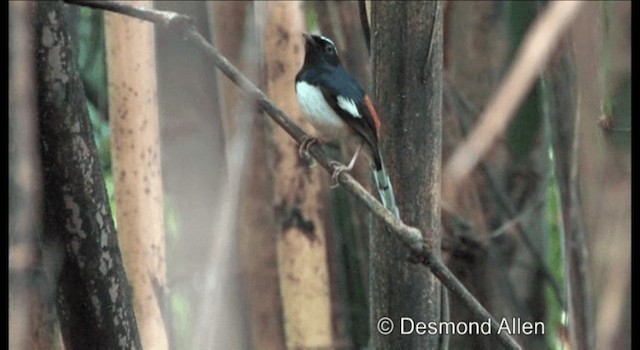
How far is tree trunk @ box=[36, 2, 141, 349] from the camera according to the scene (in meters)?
1.41

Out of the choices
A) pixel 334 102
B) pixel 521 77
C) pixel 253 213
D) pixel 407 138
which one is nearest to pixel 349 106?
pixel 334 102

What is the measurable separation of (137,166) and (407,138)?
1.07m

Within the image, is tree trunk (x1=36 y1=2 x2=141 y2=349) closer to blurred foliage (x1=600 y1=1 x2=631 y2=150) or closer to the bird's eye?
the bird's eye

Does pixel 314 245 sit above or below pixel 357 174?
below

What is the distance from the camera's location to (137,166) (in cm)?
256

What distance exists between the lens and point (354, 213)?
10.8ft

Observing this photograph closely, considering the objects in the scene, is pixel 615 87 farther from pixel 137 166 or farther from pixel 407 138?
pixel 137 166

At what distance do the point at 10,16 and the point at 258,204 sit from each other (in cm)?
193

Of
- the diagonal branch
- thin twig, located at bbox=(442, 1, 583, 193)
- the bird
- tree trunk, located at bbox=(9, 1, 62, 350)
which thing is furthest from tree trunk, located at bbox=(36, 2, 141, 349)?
thin twig, located at bbox=(442, 1, 583, 193)

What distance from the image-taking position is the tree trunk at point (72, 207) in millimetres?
1409

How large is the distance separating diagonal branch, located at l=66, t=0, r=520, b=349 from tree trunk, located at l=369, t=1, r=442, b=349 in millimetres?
80

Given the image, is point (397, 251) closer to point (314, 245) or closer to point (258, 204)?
point (314, 245)

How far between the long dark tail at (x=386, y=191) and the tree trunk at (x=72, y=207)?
0.41 m
